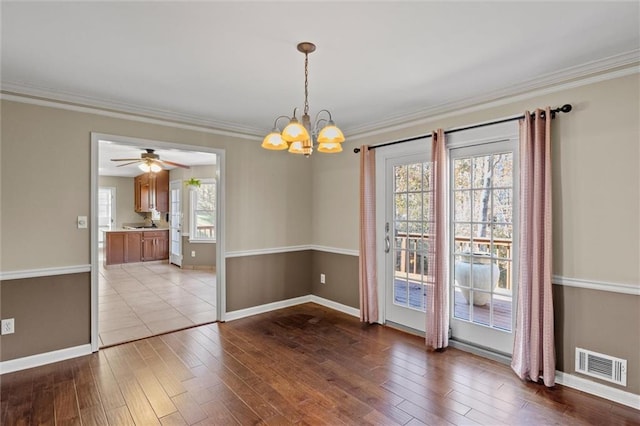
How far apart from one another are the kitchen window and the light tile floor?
2.82 ft

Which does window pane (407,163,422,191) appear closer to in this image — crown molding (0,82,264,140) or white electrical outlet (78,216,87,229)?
crown molding (0,82,264,140)

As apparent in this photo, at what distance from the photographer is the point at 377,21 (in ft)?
6.57

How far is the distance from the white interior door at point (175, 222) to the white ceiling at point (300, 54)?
5.05 meters

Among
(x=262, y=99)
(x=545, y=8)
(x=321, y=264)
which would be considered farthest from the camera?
(x=321, y=264)

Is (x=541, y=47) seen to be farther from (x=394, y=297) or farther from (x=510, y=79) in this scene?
(x=394, y=297)

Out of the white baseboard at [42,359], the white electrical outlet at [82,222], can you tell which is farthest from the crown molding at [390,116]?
the white baseboard at [42,359]

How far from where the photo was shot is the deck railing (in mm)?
3119

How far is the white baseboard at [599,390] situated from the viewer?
94.3 inches

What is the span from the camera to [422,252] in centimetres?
378

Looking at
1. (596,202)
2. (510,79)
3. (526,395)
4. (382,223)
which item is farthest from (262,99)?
(526,395)

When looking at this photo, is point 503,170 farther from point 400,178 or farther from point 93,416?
point 93,416

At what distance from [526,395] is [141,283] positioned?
6278 mm

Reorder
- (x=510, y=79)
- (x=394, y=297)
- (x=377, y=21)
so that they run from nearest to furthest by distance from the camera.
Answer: (x=377, y=21) < (x=510, y=79) < (x=394, y=297)

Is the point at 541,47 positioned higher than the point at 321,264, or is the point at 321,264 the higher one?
the point at 541,47
